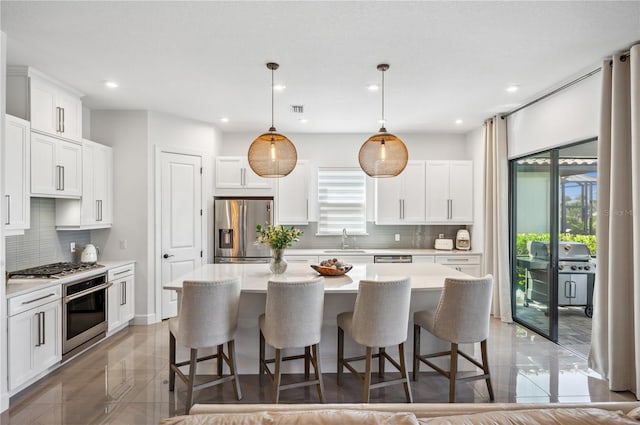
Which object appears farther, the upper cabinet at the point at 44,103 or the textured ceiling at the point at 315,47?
the upper cabinet at the point at 44,103

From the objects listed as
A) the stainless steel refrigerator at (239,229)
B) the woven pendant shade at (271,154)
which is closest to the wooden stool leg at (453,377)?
the woven pendant shade at (271,154)

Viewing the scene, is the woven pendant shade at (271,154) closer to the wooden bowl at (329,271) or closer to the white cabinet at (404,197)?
the wooden bowl at (329,271)

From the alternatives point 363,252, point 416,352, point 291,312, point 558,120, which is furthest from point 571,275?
point 291,312

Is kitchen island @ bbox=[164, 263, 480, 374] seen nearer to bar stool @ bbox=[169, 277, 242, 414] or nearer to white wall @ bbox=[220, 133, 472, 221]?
bar stool @ bbox=[169, 277, 242, 414]

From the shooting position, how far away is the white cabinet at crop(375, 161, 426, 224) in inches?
228

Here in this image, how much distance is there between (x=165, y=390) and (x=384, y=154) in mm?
2717

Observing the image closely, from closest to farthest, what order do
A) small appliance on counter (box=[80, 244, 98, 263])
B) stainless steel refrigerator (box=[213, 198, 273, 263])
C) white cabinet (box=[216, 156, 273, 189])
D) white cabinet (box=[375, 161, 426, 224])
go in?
small appliance on counter (box=[80, 244, 98, 263]) < stainless steel refrigerator (box=[213, 198, 273, 263]) < white cabinet (box=[216, 156, 273, 189]) < white cabinet (box=[375, 161, 426, 224])

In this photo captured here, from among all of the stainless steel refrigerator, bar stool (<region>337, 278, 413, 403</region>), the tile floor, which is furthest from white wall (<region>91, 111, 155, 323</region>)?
bar stool (<region>337, 278, 413, 403</region>)

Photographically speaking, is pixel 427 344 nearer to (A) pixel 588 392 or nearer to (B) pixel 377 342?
(B) pixel 377 342

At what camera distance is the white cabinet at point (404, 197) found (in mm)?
5797

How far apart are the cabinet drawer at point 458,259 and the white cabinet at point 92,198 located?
471cm

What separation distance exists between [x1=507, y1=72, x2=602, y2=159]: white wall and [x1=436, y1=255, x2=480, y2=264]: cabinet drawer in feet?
5.23

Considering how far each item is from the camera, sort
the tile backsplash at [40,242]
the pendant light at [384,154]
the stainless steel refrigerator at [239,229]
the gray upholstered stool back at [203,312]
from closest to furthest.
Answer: the gray upholstered stool back at [203,312] → the pendant light at [384,154] → the tile backsplash at [40,242] → the stainless steel refrigerator at [239,229]

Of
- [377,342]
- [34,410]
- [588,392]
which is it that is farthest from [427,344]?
[34,410]
